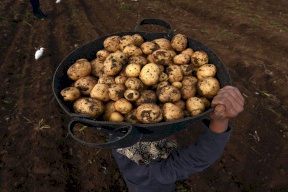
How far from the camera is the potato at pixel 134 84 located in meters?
1.86

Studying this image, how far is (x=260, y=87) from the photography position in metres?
4.35

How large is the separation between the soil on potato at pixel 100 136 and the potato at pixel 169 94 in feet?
5.93

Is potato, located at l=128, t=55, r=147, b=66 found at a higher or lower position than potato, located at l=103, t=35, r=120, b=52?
lower

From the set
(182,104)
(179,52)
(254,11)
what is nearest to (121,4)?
(254,11)

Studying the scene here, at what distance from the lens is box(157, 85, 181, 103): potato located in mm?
1774

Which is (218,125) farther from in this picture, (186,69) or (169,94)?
(186,69)

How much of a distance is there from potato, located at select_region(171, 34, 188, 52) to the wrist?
761 mm

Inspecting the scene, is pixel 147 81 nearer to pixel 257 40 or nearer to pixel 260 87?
pixel 260 87

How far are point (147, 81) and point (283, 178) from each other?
7.87ft

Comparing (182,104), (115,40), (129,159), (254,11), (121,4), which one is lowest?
(121,4)

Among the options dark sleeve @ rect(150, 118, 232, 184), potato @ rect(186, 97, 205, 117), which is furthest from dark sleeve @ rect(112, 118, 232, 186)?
potato @ rect(186, 97, 205, 117)

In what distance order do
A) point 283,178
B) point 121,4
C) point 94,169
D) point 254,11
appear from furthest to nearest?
point 121,4 → point 254,11 → point 94,169 → point 283,178

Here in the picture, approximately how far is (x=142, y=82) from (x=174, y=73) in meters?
0.26

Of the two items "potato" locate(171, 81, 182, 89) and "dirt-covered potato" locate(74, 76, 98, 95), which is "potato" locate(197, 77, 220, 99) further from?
"dirt-covered potato" locate(74, 76, 98, 95)
